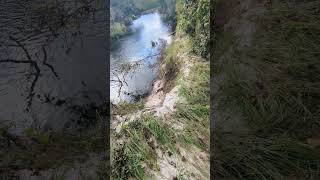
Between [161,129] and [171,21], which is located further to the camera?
[171,21]

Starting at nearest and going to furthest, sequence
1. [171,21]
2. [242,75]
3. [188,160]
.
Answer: [188,160], [242,75], [171,21]

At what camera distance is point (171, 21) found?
3.23 metres

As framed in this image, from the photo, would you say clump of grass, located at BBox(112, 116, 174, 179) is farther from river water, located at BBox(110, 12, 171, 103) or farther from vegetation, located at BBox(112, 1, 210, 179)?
river water, located at BBox(110, 12, 171, 103)

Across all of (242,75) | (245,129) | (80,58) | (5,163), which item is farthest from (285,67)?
(5,163)

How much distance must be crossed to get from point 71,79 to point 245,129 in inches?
44.9

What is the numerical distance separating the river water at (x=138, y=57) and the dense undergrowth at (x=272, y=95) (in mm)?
414

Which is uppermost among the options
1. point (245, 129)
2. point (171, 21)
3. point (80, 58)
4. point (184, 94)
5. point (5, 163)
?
point (171, 21)

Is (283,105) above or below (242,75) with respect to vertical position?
below

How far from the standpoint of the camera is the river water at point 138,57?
122 inches

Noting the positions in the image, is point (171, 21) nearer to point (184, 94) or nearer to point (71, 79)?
point (184, 94)

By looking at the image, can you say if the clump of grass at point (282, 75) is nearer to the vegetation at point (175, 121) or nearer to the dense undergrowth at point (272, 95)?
the dense undergrowth at point (272, 95)

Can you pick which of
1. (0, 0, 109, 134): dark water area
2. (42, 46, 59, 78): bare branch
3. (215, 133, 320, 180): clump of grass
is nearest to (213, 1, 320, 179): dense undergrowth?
(215, 133, 320, 180): clump of grass

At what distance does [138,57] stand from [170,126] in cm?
63

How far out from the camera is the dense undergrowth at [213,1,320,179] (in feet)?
7.95
